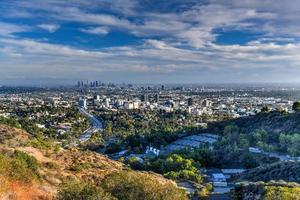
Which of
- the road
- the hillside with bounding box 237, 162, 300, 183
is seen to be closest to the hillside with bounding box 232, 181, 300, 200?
the hillside with bounding box 237, 162, 300, 183

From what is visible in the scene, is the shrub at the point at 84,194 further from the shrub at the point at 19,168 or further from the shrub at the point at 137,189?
the shrub at the point at 19,168

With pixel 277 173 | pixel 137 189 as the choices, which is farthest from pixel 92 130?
pixel 137 189

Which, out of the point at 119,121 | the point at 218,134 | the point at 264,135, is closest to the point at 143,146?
the point at 218,134

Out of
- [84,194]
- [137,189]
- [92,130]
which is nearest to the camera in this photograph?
[84,194]

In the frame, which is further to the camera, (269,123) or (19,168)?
(269,123)

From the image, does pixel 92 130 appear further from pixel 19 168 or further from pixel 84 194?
pixel 84 194

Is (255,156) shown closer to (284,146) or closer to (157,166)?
(284,146)

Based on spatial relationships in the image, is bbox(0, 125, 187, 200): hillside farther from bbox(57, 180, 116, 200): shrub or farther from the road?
the road
